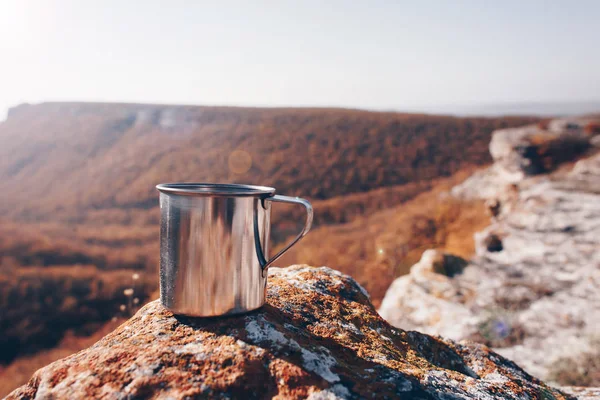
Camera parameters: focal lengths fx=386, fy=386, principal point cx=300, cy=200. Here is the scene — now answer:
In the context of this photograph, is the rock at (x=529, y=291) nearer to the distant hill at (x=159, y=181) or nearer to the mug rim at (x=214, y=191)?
the distant hill at (x=159, y=181)

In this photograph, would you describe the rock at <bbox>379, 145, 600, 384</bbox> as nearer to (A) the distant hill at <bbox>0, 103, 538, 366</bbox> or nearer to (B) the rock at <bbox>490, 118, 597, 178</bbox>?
(A) the distant hill at <bbox>0, 103, 538, 366</bbox>

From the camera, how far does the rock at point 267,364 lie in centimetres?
143

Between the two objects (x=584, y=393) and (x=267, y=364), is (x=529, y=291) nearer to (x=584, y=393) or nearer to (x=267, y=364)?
(x=584, y=393)

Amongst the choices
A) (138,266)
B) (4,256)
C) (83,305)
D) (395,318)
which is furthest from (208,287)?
(4,256)

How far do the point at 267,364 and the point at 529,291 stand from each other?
464cm

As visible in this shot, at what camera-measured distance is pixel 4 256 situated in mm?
14406

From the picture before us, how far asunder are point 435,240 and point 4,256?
15253 millimetres

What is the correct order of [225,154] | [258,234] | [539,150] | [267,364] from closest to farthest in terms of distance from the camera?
1. [267,364]
2. [258,234]
3. [539,150]
4. [225,154]

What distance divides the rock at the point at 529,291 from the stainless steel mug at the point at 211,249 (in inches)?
129

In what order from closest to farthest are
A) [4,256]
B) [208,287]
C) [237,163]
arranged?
1. [208,287]
2. [4,256]
3. [237,163]

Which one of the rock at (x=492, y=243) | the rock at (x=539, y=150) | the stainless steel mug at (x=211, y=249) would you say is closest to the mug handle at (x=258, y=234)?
the stainless steel mug at (x=211, y=249)

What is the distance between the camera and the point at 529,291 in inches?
196

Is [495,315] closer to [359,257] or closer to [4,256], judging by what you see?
[359,257]

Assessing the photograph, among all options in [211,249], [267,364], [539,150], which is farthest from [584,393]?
[539,150]
